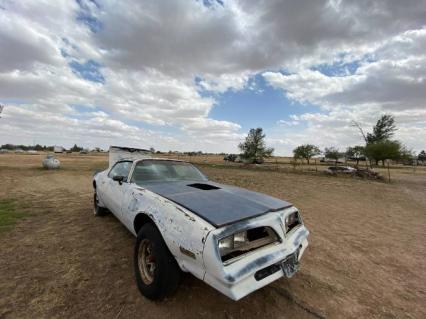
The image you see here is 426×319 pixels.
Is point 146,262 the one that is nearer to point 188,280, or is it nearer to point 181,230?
point 188,280

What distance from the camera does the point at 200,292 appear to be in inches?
100

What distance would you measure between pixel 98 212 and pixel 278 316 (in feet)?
14.8

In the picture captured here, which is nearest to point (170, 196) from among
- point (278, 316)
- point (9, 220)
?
point (278, 316)

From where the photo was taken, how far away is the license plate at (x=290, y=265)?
85.7 inches

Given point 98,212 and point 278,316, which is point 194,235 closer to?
point 278,316

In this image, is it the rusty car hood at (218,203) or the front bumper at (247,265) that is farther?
the rusty car hood at (218,203)

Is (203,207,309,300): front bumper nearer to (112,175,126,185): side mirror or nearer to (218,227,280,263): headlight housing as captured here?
(218,227,280,263): headlight housing

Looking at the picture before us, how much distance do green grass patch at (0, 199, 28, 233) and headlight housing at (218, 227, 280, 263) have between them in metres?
4.63

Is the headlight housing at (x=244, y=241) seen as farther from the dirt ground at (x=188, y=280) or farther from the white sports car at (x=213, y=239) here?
the dirt ground at (x=188, y=280)

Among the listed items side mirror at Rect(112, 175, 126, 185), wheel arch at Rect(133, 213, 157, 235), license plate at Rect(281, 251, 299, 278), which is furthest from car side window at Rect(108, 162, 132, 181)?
license plate at Rect(281, 251, 299, 278)

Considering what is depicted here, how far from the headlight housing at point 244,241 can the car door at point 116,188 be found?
2.05 meters

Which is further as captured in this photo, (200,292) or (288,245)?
(200,292)

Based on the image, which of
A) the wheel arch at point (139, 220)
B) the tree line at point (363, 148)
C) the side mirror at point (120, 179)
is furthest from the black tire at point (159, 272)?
the tree line at point (363, 148)

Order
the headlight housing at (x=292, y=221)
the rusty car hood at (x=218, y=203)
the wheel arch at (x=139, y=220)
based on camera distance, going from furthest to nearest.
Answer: the wheel arch at (x=139, y=220) → the headlight housing at (x=292, y=221) → the rusty car hood at (x=218, y=203)
